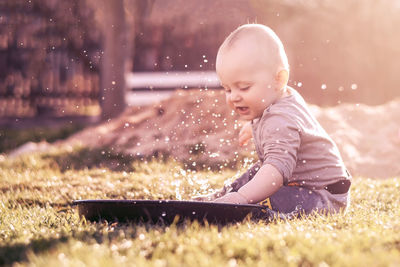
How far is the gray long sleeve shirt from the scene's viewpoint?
299cm

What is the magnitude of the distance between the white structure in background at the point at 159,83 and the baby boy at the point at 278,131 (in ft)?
32.6

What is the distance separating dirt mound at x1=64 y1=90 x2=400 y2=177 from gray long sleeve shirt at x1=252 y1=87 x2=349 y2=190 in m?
2.53

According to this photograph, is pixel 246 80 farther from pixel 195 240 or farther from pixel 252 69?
pixel 195 240

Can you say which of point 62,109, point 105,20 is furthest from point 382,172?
A: point 62,109

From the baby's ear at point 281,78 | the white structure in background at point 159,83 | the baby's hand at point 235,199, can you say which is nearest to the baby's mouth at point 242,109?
the baby's ear at point 281,78

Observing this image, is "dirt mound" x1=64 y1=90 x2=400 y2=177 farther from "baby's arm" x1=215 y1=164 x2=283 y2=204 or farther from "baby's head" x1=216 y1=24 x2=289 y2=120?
"baby's arm" x1=215 y1=164 x2=283 y2=204

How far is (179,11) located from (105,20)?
16.2ft

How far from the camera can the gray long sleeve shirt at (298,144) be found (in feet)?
9.80

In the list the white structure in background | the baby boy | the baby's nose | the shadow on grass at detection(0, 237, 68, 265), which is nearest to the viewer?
the shadow on grass at detection(0, 237, 68, 265)

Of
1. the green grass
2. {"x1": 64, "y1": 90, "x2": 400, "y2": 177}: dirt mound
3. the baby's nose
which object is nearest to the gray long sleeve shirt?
the baby's nose

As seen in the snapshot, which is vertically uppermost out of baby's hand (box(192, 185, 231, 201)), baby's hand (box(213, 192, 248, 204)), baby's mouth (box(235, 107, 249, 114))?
baby's mouth (box(235, 107, 249, 114))

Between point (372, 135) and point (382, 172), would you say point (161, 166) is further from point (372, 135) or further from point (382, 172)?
point (372, 135)

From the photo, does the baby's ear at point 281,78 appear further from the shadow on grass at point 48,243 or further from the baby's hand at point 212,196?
the shadow on grass at point 48,243

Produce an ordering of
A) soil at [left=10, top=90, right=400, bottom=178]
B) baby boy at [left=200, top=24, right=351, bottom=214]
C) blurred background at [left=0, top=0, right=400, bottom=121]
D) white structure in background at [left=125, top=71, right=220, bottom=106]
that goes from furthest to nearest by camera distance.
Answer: white structure in background at [left=125, top=71, right=220, bottom=106] → blurred background at [left=0, top=0, right=400, bottom=121] → soil at [left=10, top=90, right=400, bottom=178] → baby boy at [left=200, top=24, right=351, bottom=214]
